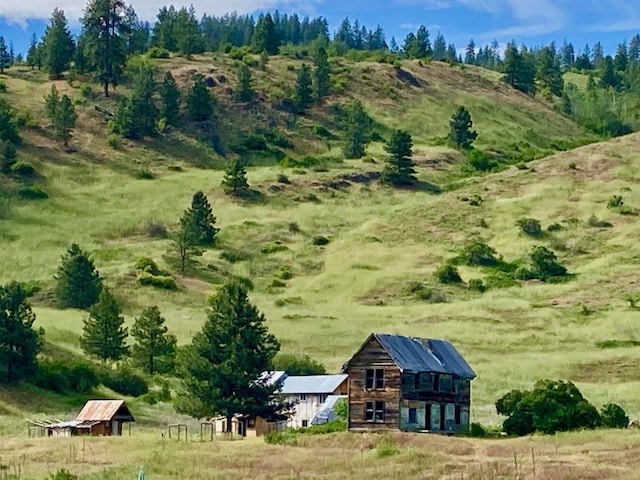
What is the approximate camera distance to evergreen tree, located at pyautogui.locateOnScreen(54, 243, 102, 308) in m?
103

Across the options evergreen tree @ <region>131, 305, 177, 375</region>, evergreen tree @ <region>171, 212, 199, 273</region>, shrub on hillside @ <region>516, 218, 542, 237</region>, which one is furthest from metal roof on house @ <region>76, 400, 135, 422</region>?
shrub on hillside @ <region>516, 218, 542, 237</region>

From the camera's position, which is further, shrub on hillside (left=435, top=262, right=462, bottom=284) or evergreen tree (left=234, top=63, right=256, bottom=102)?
evergreen tree (left=234, top=63, right=256, bottom=102)

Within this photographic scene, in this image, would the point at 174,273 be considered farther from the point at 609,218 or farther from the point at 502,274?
the point at 609,218

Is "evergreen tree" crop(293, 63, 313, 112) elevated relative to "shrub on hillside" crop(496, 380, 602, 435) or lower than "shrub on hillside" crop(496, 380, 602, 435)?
elevated

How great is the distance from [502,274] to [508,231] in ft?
48.3

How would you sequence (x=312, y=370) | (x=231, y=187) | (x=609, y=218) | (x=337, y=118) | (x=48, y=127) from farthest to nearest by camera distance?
(x=337, y=118) < (x=48, y=127) < (x=231, y=187) < (x=609, y=218) < (x=312, y=370)

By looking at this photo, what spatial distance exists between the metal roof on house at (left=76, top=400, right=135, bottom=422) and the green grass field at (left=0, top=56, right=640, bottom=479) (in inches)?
140

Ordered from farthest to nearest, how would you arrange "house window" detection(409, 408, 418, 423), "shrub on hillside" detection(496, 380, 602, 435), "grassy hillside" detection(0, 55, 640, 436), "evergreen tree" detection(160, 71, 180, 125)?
"evergreen tree" detection(160, 71, 180, 125)
"grassy hillside" detection(0, 55, 640, 436)
"house window" detection(409, 408, 418, 423)
"shrub on hillside" detection(496, 380, 602, 435)

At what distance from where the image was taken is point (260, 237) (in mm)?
129125

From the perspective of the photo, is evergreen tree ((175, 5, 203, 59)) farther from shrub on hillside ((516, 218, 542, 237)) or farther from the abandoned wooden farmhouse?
the abandoned wooden farmhouse

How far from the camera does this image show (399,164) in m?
152

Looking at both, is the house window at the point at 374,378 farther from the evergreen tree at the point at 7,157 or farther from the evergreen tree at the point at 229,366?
the evergreen tree at the point at 7,157

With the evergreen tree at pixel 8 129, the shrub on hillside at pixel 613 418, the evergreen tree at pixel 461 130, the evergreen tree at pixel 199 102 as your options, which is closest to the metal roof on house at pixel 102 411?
the shrub on hillside at pixel 613 418

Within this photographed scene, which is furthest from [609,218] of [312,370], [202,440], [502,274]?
[202,440]
